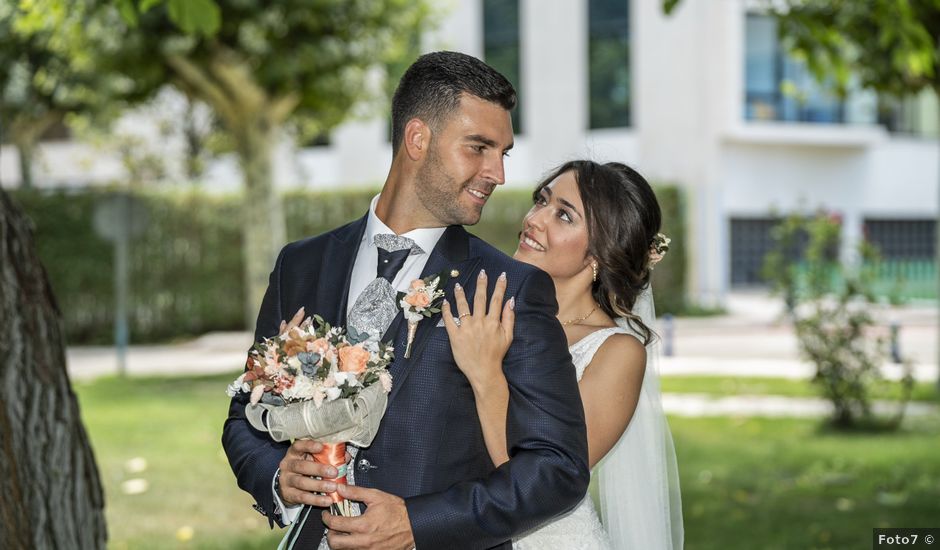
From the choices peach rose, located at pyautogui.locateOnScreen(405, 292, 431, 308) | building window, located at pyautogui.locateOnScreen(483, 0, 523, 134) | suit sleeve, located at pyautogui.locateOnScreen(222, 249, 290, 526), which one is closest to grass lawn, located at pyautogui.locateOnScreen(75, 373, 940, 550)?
suit sleeve, located at pyautogui.locateOnScreen(222, 249, 290, 526)

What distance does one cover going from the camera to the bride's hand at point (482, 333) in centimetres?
278

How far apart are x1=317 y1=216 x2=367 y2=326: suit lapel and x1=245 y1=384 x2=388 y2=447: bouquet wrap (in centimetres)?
35

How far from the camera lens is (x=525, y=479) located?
2.66m

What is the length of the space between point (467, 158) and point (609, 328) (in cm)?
107

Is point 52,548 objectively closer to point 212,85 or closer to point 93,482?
point 93,482

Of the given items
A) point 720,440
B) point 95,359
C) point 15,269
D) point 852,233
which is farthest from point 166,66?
point 852,233

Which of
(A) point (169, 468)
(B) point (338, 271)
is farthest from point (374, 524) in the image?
(A) point (169, 468)

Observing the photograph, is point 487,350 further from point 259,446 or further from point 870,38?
point 870,38

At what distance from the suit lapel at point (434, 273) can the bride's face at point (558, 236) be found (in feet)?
2.02

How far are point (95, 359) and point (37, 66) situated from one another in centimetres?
891

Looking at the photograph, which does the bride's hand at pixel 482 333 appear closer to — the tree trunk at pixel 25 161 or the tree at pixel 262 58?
the tree at pixel 262 58

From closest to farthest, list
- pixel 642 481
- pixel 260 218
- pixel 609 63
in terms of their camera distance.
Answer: pixel 642 481, pixel 260 218, pixel 609 63

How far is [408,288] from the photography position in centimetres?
297

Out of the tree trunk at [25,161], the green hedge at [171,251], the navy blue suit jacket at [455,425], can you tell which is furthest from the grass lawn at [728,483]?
the tree trunk at [25,161]
